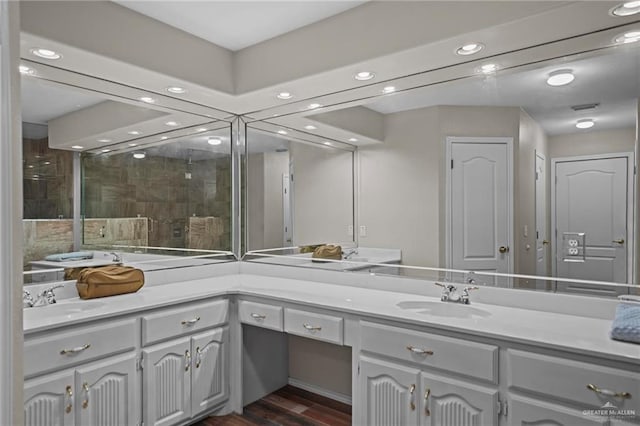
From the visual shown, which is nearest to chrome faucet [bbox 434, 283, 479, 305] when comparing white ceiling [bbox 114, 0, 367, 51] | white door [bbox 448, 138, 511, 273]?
white door [bbox 448, 138, 511, 273]

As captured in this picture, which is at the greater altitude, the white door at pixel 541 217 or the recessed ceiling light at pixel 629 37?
the recessed ceiling light at pixel 629 37

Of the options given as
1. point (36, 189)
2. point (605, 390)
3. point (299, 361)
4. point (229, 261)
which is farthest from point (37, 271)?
point (605, 390)

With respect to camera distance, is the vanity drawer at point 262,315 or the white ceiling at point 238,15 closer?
the white ceiling at point 238,15

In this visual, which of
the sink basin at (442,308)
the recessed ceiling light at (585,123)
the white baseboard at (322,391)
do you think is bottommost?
the white baseboard at (322,391)

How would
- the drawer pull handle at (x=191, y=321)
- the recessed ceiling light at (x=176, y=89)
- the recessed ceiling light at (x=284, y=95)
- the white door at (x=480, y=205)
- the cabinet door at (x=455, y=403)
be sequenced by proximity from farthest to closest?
the recessed ceiling light at (x=284, y=95), the recessed ceiling light at (x=176, y=89), the drawer pull handle at (x=191, y=321), the white door at (x=480, y=205), the cabinet door at (x=455, y=403)

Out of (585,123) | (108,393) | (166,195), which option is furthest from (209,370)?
(585,123)

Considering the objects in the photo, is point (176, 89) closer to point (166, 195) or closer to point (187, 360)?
point (166, 195)

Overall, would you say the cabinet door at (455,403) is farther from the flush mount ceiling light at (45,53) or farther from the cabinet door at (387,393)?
the flush mount ceiling light at (45,53)

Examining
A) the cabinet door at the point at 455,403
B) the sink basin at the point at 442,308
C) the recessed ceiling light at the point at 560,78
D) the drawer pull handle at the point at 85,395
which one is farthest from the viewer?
the sink basin at the point at 442,308

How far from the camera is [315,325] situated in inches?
87.2

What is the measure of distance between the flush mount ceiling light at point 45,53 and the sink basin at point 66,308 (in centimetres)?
126

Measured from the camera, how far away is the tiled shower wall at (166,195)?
98.9 inches

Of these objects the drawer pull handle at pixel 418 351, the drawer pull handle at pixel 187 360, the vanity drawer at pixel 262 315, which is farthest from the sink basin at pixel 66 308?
the drawer pull handle at pixel 418 351

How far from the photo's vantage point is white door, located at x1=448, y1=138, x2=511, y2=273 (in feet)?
7.20
